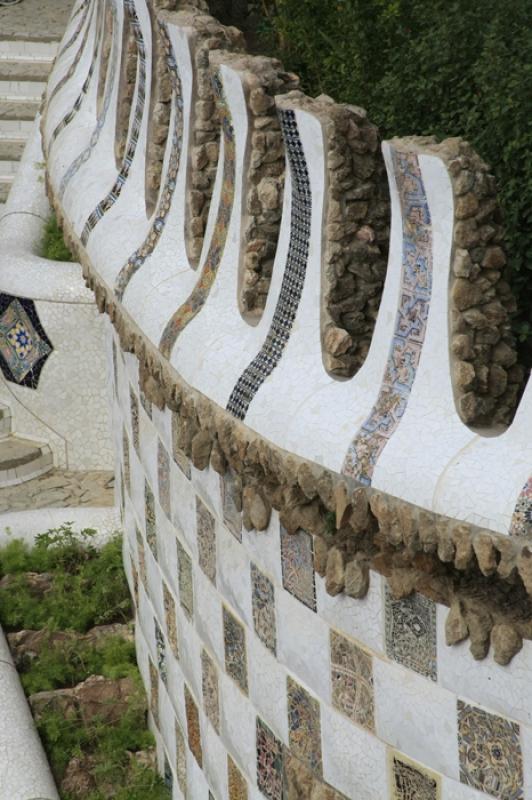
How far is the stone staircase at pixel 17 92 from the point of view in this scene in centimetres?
1120

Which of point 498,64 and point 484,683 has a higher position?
point 498,64

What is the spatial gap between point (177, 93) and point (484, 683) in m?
2.26

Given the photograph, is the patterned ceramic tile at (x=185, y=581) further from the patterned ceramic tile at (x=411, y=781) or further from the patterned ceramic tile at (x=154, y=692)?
the patterned ceramic tile at (x=411, y=781)

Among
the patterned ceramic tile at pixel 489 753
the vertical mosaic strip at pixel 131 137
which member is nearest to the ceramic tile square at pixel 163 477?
the vertical mosaic strip at pixel 131 137

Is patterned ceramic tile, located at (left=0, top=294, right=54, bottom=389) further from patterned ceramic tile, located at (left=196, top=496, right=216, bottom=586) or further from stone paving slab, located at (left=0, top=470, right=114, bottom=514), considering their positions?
patterned ceramic tile, located at (left=196, top=496, right=216, bottom=586)

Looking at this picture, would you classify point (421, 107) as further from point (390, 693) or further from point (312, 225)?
point (390, 693)

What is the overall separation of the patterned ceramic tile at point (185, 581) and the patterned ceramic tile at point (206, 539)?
188mm

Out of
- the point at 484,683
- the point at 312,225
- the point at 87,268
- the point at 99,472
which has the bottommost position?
the point at 99,472

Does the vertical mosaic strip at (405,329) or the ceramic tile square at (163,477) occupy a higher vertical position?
the vertical mosaic strip at (405,329)

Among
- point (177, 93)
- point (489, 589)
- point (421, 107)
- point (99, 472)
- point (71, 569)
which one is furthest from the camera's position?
point (99, 472)

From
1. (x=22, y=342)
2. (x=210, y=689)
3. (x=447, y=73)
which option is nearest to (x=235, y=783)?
(x=210, y=689)

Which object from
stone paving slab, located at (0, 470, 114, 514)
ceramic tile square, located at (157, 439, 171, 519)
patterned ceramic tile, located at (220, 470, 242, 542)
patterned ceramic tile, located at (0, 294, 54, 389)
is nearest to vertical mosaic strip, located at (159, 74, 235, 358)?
patterned ceramic tile, located at (220, 470, 242, 542)

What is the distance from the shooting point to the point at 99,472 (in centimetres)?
872

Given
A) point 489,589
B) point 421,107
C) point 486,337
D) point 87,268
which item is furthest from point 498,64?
point 489,589
